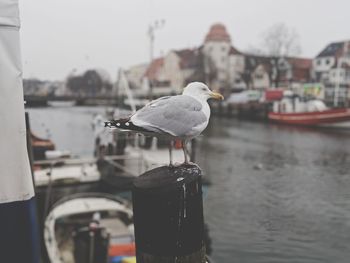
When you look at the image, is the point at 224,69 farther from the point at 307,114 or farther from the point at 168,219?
the point at 168,219

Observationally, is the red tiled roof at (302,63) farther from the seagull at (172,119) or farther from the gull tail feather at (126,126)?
the gull tail feather at (126,126)

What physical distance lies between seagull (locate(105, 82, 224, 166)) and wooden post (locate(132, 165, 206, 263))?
45 centimetres

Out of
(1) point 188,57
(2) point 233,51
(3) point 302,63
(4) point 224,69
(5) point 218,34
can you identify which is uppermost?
(5) point 218,34

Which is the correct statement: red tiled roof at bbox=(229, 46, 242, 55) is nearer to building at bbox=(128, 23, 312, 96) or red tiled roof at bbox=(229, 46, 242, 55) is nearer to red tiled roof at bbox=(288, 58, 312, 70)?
building at bbox=(128, 23, 312, 96)

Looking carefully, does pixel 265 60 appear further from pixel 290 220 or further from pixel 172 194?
pixel 172 194

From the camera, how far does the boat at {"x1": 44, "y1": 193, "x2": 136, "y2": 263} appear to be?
749 centimetres

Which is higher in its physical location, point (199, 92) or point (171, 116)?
point (199, 92)

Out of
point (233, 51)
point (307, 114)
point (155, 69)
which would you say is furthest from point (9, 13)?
point (155, 69)

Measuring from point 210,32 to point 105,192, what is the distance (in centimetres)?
6469

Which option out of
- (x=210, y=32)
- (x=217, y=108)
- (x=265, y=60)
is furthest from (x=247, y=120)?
(x=210, y=32)

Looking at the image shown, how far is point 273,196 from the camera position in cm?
1412

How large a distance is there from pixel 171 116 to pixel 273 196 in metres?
12.2

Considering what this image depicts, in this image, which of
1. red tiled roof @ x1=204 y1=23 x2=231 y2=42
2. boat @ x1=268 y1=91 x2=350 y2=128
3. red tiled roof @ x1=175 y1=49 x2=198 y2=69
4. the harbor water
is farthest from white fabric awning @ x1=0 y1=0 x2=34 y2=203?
red tiled roof @ x1=204 y1=23 x2=231 y2=42

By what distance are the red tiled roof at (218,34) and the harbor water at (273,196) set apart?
1784 inches
